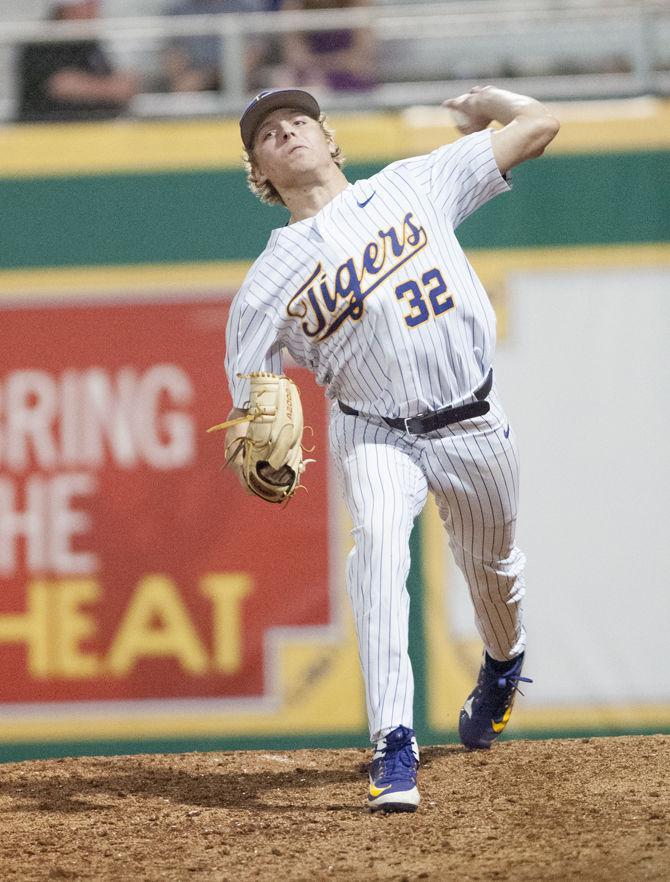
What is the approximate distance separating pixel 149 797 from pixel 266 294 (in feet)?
4.34

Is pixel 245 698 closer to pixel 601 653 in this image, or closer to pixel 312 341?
pixel 601 653

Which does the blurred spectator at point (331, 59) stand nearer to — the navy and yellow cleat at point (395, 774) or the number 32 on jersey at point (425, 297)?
the number 32 on jersey at point (425, 297)

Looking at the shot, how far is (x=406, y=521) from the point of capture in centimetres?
278

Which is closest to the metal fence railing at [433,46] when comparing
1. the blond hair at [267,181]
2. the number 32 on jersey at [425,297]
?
the blond hair at [267,181]

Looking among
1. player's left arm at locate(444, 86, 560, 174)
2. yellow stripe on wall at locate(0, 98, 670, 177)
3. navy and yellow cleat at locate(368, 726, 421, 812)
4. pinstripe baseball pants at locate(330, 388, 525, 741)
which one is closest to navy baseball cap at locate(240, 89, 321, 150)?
player's left arm at locate(444, 86, 560, 174)

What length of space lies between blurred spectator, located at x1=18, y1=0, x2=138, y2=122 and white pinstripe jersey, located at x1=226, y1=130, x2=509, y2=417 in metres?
1.77

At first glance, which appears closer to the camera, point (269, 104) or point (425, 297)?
point (425, 297)

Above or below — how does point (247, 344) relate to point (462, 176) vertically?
below

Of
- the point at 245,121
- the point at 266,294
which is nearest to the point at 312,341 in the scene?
the point at 266,294

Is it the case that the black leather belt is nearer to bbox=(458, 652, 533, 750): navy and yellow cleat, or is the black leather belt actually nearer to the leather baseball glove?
the leather baseball glove

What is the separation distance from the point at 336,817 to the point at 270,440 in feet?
2.84

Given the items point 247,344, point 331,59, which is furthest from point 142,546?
point 331,59

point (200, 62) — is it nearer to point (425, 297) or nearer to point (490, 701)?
point (425, 297)

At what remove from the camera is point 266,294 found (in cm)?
285
